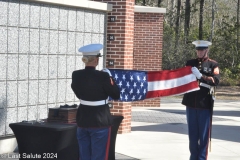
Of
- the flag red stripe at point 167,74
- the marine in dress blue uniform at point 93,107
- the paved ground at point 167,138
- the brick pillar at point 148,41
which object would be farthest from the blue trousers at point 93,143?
the brick pillar at point 148,41

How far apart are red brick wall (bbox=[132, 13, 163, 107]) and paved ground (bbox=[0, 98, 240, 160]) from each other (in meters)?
2.24

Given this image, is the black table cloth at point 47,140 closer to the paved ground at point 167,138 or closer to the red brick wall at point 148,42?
the paved ground at point 167,138

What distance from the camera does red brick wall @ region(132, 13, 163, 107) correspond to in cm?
2134

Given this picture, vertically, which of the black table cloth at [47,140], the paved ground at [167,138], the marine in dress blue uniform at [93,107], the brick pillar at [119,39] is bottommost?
the paved ground at [167,138]

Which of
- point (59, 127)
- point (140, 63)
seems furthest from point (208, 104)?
Answer: point (140, 63)

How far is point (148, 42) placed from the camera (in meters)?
21.5

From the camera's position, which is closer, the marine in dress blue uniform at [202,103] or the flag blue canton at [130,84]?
the marine in dress blue uniform at [202,103]

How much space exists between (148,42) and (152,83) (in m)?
11.4

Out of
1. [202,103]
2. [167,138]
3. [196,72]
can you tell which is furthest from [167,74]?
[167,138]

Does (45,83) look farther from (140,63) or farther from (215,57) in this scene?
(215,57)

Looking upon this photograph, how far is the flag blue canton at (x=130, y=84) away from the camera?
32.3 ft

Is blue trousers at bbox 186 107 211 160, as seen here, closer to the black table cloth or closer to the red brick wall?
the black table cloth

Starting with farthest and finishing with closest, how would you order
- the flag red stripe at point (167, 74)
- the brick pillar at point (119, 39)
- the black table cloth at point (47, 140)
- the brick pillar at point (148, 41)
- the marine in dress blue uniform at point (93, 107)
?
the brick pillar at point (148, 41) → the brick pillar at point (119, 39) → the flag red stripe at point (167, 74) → the black table cloth at point (47, 140) → the marine in dress blue uniform at point (93, 107)

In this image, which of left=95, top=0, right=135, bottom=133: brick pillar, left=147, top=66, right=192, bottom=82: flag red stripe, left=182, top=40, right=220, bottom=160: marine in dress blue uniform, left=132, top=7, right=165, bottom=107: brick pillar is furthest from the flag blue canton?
left=132, top=7, right=165, bottom=107: brick pillar
